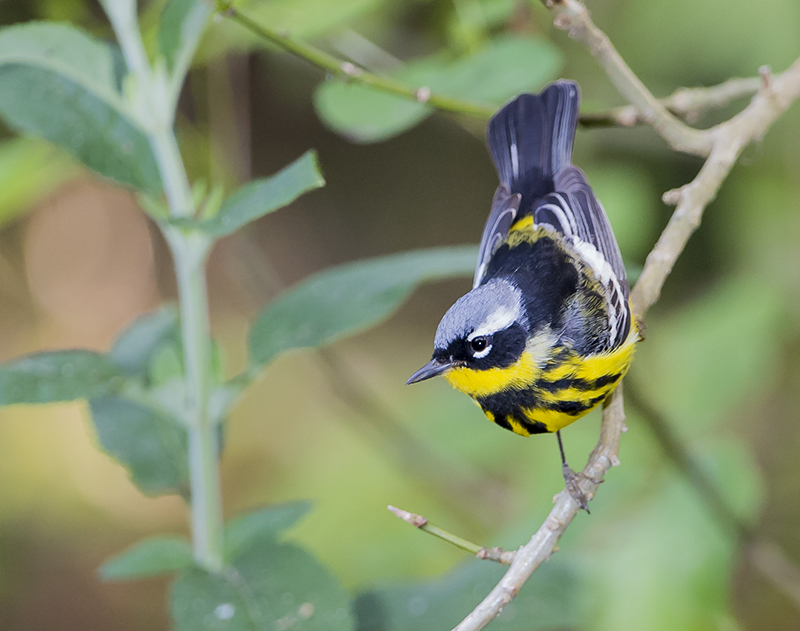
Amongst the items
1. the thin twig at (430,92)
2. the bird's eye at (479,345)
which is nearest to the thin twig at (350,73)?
the thin twig at (430,92)

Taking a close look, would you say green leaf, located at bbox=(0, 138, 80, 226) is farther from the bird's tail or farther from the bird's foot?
the bird's foot

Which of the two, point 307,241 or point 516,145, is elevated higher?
point 516,145

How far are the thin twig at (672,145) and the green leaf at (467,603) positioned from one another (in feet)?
1.01

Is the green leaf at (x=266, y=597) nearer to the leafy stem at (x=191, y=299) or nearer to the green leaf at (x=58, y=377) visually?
the leafy stem at (x=191, y=299)

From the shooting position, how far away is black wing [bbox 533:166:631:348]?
1.81 meters

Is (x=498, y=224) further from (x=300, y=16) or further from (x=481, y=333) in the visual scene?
(x=300, y=16)

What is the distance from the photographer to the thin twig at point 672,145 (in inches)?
56.4

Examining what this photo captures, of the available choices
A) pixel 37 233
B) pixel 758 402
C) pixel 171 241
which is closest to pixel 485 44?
pixel 171 241

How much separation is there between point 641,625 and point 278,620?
117 cm

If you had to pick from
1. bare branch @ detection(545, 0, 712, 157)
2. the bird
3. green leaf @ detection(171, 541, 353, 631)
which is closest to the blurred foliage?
green leaf @ detection(171, 541, 353, 631)

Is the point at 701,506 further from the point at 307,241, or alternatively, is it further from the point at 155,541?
the point at 307,241

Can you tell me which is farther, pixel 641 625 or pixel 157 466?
pixel 641 625

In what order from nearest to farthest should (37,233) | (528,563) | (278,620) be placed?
(528,563)
(278,620)
(37,233)

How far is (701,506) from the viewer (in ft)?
7.85
